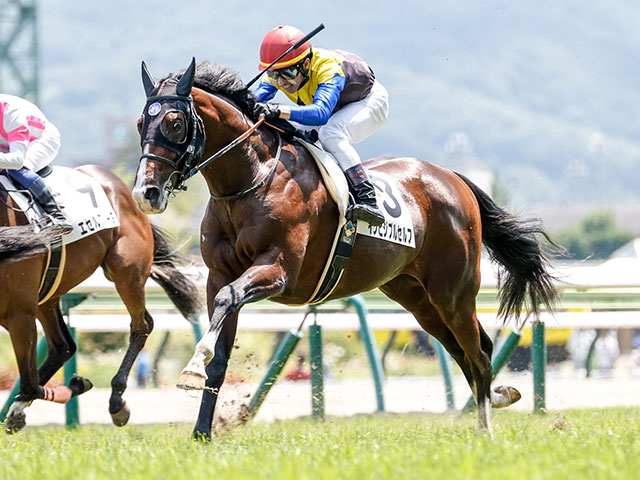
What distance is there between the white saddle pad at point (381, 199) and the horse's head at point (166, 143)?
32.1 inches

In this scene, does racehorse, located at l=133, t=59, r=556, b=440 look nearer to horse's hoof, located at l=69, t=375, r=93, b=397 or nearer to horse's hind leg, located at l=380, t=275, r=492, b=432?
horse's hind leg, located at l=380, t=275, r=492, b=432

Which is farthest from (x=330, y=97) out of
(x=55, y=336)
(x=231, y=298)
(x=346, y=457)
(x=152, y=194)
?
(x=55, y=336)

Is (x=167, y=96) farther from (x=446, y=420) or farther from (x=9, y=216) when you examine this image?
(x=446, y=420)

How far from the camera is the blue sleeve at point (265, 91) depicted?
5.56m

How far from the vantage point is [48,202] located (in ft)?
19.9

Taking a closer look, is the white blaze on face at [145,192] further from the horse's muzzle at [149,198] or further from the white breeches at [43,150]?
the white breeches at [43,150]

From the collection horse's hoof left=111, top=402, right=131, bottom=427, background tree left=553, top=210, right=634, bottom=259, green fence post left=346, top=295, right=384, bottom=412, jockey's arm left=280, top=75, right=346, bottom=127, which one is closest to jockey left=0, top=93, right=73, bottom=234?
horse's hoof left=111, top=402, right=131, bottom=427

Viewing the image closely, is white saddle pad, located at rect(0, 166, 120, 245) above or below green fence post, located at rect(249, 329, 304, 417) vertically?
above

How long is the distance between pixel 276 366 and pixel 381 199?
7.12 ft

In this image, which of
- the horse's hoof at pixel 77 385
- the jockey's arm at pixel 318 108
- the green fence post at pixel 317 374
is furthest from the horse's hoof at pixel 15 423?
the jockey's arm at pixel 318 108

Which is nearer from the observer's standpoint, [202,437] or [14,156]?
[202,437]

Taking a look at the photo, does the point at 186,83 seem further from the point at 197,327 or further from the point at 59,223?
the point at 197,327

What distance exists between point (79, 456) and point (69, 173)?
9.56 ft

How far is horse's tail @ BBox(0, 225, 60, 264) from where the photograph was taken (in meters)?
5.50
